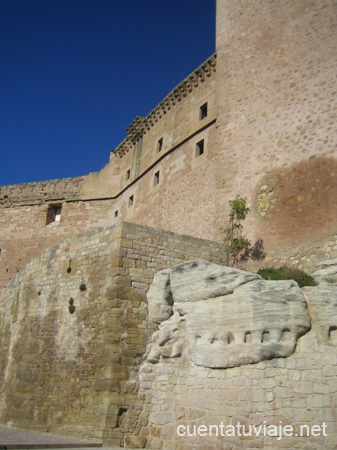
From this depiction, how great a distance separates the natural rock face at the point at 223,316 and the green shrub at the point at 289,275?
122 centimetres

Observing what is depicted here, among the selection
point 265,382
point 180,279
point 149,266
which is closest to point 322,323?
point 265,382

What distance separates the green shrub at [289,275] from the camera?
8820mm

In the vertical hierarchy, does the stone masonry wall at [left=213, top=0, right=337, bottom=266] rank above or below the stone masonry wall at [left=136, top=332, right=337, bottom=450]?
above

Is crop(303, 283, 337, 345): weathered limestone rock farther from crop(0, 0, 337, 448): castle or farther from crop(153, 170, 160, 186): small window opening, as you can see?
crop(153, 170, 160, 186): small window opening

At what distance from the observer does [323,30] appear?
11.8m

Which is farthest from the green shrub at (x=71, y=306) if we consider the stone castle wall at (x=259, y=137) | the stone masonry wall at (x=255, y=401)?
the stone castle wall at (x=259, y=137)

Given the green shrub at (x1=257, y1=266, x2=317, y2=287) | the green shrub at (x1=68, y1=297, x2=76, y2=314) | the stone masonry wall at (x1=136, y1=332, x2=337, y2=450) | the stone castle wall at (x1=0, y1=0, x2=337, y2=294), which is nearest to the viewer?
the stone masonry wall at (x1=136, y1=332, x2=337, y2=450)

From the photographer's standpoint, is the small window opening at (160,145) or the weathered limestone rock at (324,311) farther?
the small window opening at (160,145)

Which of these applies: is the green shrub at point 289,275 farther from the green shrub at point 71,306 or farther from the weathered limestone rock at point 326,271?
the green shrub at point 71,306

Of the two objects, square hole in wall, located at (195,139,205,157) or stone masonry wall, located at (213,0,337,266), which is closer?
stone masonry wall, located at (213,0,337,266)

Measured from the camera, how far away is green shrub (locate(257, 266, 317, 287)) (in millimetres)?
8820

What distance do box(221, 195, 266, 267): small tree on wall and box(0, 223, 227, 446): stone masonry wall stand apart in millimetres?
396

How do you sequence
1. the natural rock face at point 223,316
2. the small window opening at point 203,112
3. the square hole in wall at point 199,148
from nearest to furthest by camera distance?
the natural rock face at point 223,316 < the square hole in wall at point 199,148 < the small window opening at point 203,112

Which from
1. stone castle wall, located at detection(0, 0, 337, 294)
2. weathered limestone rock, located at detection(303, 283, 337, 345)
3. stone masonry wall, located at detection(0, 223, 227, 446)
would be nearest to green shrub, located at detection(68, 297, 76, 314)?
stone masonry wall, located at detection(0, 223, 227, 446)
